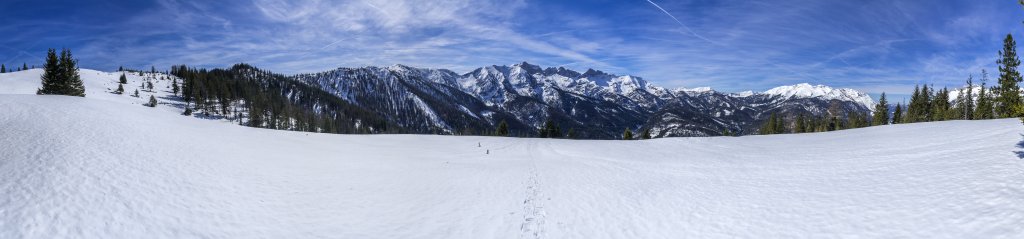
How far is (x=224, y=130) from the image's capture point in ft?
124

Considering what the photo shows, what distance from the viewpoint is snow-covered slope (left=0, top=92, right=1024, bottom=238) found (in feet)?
Answer: 41.3

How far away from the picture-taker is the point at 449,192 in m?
22.5

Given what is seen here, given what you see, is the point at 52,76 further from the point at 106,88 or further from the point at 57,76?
the point at 106,88

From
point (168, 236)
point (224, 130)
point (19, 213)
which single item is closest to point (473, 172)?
point (168, 236)

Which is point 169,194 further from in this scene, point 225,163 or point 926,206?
point 926,206

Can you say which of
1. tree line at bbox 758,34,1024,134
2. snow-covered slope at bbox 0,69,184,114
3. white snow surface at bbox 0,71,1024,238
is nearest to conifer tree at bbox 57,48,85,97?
snow-covered slope at bbox 0,69,184,114

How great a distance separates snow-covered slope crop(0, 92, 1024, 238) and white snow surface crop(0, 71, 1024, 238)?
8cm

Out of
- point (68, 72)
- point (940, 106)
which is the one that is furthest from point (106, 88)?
point (940, 106)

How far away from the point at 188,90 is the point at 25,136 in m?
155

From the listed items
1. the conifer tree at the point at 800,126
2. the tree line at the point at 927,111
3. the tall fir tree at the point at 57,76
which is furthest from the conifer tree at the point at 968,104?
the tall fir tree at the point at 57,76

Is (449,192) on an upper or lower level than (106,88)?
lower

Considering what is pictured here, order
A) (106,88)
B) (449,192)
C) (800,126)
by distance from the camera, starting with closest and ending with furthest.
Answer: (449,192)
(800,126)
(106,88)

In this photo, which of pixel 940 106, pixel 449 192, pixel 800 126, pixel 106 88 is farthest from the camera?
pixel 106 88

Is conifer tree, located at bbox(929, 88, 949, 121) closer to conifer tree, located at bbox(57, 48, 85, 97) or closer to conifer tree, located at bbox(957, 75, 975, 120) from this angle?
conifer tree, located at bbox(957, 75, 975, 120)
